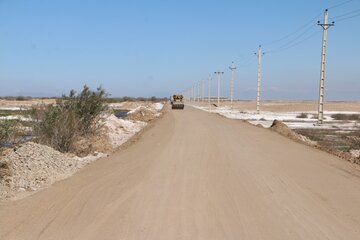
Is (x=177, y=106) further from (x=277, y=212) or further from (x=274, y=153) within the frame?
(x=277, y=212)

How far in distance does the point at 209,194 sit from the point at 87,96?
64.5 feet

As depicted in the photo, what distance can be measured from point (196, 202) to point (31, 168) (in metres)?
5.88

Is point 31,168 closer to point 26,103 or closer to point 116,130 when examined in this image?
point 116,130

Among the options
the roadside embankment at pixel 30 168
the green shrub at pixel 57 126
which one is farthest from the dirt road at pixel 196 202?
the green shrub at pixel 57 126

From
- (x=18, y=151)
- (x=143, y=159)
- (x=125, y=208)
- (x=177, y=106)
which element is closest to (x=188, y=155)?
(x=143, y=159)

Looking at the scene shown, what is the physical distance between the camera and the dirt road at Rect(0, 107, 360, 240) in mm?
8148

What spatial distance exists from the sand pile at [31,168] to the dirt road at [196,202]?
65 centimetres

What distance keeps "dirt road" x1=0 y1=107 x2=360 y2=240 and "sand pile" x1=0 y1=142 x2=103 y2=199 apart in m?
0.65

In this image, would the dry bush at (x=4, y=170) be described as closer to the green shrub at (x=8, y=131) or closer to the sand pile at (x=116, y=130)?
the green shrub at (x=8, y=131)

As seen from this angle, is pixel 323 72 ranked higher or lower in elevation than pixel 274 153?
higher

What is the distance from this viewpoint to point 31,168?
46.3 feet

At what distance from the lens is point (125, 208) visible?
31.7 feet

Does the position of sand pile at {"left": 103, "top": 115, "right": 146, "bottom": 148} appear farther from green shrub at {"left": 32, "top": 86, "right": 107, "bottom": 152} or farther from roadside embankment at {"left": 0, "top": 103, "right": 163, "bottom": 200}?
roadside embankment at {"left": 0, "top": 103, "right": 163, "bottom": 200}

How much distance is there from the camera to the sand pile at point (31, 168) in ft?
40.8
